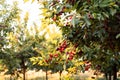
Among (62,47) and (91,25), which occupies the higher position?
(91,25)

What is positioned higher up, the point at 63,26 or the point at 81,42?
the point at 63,26

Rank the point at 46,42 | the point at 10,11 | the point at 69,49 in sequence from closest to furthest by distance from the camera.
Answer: the point at 69,49 → the point at 10,11 → the point at 46,42

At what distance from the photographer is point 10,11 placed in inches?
745

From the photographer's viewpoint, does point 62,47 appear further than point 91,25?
Yes

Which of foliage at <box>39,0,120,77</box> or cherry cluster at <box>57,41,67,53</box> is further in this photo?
cherry cluster at <box>57,41,67,53</box>

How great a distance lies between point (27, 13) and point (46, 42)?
4.17m

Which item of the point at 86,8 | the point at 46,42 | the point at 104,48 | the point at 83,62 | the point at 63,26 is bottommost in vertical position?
the point at 46,42

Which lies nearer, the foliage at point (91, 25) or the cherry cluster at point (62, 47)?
the foliage at point (91, 25)

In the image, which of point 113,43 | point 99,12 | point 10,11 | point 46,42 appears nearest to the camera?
point 99,12

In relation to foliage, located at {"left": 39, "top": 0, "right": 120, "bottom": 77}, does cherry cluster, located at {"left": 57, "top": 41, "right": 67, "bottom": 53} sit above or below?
below

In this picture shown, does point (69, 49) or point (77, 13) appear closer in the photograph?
point (77, 13)

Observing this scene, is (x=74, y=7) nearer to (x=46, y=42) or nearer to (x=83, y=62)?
(x=83, y=62)

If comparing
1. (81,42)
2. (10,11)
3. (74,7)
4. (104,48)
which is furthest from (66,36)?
(10,11)

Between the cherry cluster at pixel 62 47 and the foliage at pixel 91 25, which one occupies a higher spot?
the foliage at pixel 91 25
